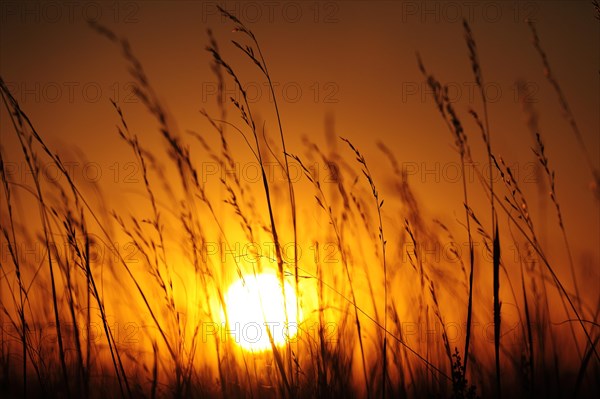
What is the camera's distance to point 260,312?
1.95 meters

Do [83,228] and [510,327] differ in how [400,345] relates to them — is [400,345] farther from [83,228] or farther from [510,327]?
[83,228]

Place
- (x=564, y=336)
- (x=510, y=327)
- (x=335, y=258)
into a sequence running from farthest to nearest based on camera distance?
(x=335, y=258) → (x=510, y=327) → (x=564, y=336)

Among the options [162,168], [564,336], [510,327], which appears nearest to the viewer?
[564,336]

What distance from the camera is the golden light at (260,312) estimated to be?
193cm

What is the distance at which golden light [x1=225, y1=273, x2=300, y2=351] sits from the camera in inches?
76.1

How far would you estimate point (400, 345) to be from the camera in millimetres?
1998

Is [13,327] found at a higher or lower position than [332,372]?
higher

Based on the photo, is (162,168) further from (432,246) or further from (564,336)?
(564,336)

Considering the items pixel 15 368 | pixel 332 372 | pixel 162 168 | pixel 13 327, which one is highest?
pixel 162 168

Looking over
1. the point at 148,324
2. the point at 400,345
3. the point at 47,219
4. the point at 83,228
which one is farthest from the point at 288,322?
the point at 47,219

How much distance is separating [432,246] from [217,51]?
3.99 ft

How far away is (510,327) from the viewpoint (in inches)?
81.9

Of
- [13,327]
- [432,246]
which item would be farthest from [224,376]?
[432,246]

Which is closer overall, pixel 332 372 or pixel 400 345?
pixel 332 372
